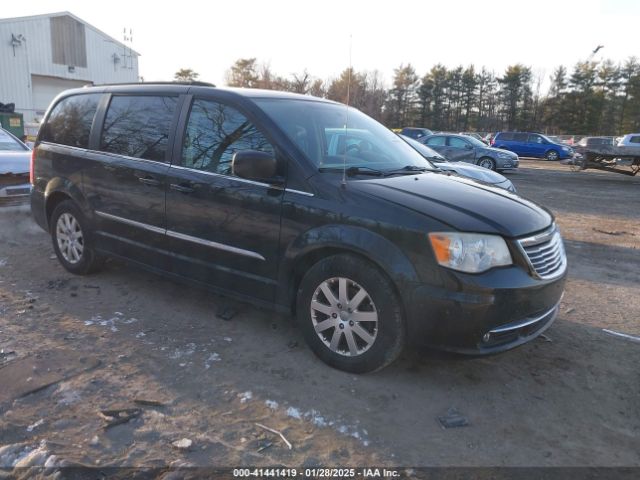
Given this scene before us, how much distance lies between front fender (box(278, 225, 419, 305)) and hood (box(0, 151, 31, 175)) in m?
6.15

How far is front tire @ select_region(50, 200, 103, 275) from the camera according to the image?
4949 millimetres

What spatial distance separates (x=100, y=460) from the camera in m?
2.49

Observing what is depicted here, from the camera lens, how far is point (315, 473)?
8.01 ft

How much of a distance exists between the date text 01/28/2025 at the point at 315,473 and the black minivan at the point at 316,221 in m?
0.82

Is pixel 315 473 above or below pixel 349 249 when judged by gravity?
below

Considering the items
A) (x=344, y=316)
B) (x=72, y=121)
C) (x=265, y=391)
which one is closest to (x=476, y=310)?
(x=344, y=316)

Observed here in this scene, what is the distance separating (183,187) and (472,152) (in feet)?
56.1

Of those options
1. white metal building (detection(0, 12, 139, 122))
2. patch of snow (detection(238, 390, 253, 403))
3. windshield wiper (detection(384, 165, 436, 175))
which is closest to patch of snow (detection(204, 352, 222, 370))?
patch of snow (detection(238, 390, 253, 403))

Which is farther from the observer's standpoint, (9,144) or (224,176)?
(9,144)

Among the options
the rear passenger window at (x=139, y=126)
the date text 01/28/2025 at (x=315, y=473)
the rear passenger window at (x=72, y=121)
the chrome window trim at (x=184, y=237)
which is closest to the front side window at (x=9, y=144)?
the rear passenger window at (x=72, y=121)

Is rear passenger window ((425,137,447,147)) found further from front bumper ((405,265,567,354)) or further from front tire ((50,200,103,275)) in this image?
front bumper ((405,265,567,354))

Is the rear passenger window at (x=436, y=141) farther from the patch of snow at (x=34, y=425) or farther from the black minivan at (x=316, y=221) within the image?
the patch of snow at (x=34, y=425)

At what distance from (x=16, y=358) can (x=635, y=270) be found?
656 centimetres

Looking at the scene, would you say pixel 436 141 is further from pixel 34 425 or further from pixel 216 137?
pixel 34 425
